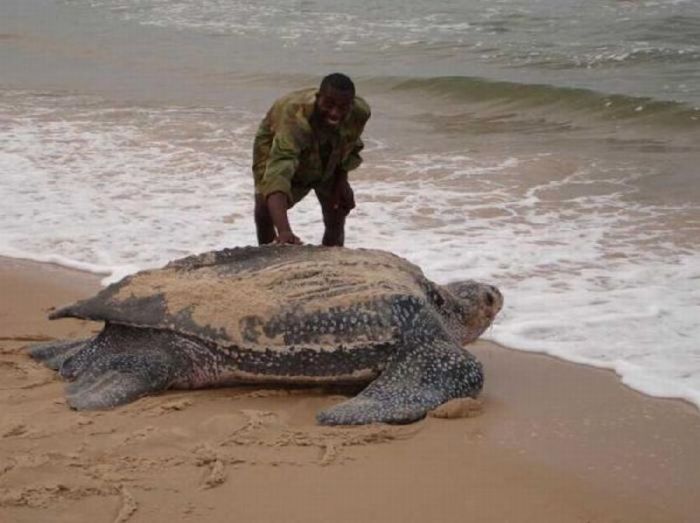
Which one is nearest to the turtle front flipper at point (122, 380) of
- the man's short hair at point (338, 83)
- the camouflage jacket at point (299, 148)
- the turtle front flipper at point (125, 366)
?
the turtle front flipper at point (125, 366)

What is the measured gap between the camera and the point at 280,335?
324cm

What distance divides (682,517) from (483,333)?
1.38 meters

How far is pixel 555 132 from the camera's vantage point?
8.68 m

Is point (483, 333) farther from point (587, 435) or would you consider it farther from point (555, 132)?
point (555, 132)

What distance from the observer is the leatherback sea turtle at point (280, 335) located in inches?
126

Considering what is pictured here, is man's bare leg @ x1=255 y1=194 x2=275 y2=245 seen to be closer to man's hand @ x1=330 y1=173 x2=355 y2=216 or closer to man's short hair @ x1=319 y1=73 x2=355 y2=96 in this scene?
man's hand @ x1=330 y1=173 x2=355 y2=216

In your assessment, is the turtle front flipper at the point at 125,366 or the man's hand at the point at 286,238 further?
the man's hand at the point at 286,238

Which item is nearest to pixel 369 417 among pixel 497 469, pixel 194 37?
pixel 497 469

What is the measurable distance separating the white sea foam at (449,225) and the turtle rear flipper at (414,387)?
0.61 m

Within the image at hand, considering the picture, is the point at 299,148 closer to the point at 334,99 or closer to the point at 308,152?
the point at 308,152

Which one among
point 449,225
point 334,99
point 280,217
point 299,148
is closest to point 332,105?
point 334,99

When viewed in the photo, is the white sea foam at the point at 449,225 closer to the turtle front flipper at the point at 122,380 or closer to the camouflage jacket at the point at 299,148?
the camouflage jacket at the point at 299,148

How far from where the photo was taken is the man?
3689 mm

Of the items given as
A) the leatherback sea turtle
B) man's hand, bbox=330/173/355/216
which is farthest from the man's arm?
man's hand, bbox=330/173/355/216
